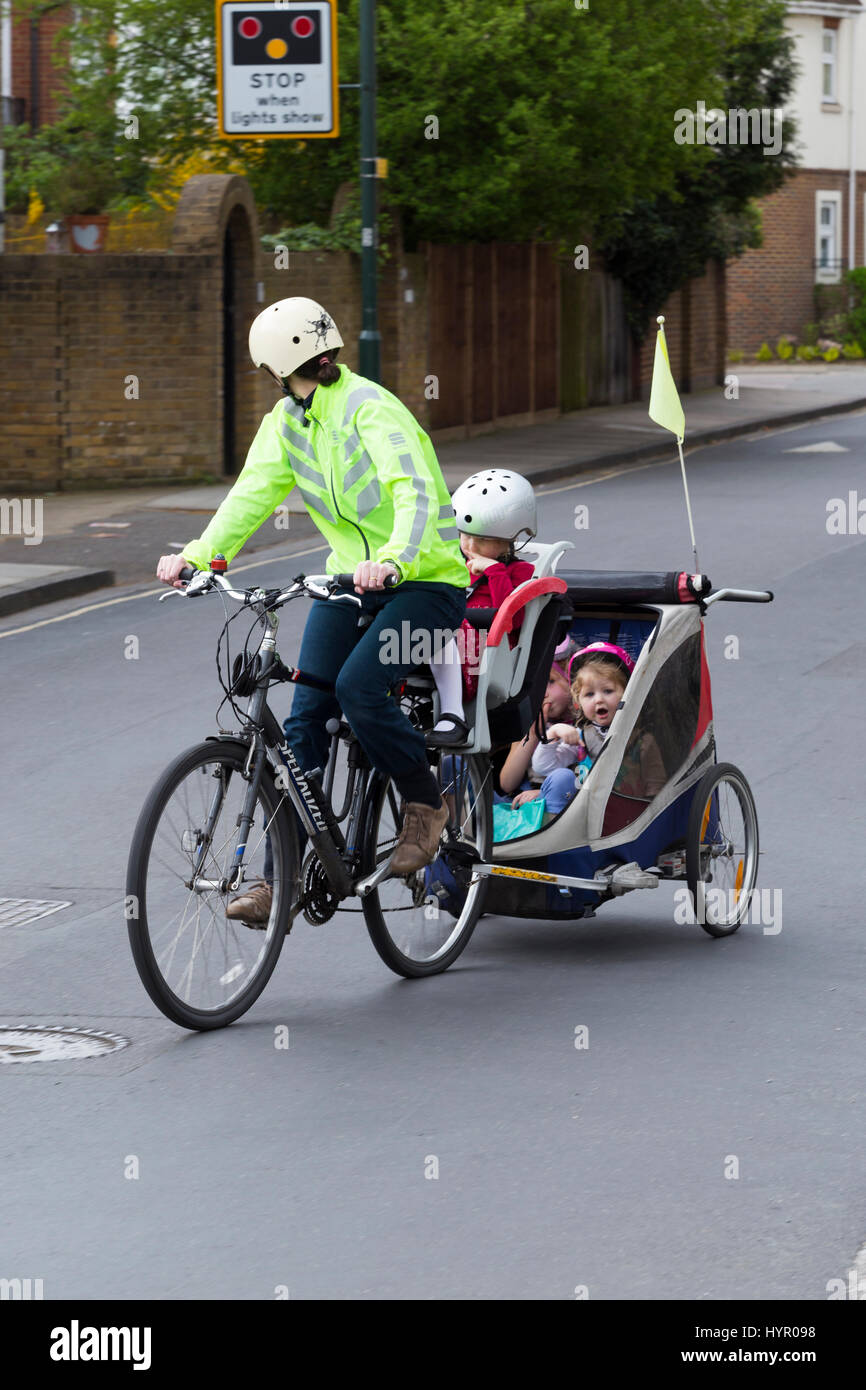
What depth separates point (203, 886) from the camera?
222 inches

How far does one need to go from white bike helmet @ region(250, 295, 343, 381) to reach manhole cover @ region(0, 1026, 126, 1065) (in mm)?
1806

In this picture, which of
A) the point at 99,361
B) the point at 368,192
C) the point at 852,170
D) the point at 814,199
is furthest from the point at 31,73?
the point at 852,170

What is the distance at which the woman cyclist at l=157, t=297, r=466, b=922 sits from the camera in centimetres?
564

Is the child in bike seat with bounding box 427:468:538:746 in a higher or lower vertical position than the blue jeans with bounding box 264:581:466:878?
higher

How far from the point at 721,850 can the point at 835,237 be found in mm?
43823

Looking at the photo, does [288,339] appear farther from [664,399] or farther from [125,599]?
[125,599]

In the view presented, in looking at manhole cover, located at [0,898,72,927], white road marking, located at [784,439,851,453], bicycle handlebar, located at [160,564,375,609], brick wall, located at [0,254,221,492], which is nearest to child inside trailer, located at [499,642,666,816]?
bicycle handlebar, located at [160,564,375,609]

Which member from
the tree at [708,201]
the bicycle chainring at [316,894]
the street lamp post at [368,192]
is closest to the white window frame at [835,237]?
the tree at [708,201]

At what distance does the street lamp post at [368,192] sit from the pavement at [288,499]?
60.1 inches

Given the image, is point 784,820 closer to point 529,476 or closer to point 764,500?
point 764,500

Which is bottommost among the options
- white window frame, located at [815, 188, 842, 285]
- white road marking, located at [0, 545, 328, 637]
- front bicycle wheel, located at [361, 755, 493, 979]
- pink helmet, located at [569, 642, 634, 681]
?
front bicycle wheel, located at [361, 755, 493, 979]

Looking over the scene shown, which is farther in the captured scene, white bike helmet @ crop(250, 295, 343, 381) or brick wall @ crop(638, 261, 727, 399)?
brick wall @ crop(638, 261, 727, 399)

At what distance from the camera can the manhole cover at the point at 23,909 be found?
6.90 metres

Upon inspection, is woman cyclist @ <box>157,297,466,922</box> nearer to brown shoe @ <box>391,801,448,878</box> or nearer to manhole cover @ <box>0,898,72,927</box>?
brown shoe @ <box>391,801,448,878</box>
